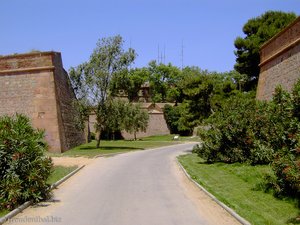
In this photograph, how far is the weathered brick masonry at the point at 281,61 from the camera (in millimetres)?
17719

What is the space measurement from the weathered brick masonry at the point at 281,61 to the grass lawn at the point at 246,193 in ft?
15.8

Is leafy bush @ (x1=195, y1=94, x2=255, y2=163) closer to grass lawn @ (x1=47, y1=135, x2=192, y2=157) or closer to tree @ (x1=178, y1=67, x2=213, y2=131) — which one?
tree @ (x1=178, y1=67, x2=213, y2=131)

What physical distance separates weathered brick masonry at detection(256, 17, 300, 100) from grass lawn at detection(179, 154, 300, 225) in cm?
481

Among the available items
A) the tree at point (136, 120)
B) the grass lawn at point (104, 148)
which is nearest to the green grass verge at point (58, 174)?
the grass lawn at point (104, 148)

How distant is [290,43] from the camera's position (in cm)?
1842

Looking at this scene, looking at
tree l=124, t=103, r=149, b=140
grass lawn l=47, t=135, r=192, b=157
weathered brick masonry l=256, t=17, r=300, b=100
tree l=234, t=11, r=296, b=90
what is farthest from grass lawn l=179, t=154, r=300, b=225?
tree l=124, t=103, r=149, b=140

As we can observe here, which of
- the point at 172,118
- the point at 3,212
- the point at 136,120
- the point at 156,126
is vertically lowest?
the point at 3,212

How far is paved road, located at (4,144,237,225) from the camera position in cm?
836

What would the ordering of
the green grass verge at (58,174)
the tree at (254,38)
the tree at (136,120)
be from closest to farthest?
the green grass verge at (58,174), the tree at (254,38), the tree at (136,120)

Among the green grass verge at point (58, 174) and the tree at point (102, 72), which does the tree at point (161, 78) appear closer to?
the tree at point (102, 72)

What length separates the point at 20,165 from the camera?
10.1 m

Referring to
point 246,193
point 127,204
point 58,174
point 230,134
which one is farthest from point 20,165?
point 230,134

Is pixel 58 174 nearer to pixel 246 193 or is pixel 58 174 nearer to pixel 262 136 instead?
pixel 246 193

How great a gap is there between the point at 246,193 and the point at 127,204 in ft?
11.5
